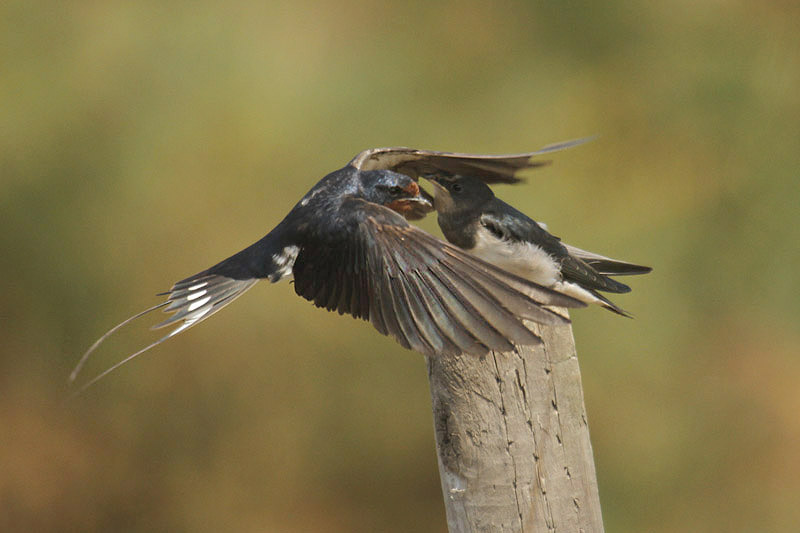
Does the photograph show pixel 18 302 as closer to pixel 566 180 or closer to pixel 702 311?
pixel 566 180

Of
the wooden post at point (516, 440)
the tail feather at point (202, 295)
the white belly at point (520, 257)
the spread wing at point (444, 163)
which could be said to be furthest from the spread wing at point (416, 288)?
the white belly at point (520, 257)

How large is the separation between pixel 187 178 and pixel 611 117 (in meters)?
2.86

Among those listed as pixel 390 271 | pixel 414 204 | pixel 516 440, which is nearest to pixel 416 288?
pixel 390 271

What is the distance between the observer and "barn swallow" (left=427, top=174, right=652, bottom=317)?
9.89 feet

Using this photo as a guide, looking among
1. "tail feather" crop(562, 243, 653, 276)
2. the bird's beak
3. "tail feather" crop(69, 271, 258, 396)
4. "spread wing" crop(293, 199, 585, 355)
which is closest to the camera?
"spread wing" crop(293, 199, 585, 355)

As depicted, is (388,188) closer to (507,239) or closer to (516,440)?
(507,239)

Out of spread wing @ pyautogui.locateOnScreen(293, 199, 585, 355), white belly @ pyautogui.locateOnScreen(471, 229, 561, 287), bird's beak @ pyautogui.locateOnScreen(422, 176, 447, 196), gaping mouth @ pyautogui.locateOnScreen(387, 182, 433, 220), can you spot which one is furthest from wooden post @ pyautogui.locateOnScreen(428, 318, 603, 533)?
bird's beak @ pyautogui.locateOnScreen(422, 176, 447, 196)

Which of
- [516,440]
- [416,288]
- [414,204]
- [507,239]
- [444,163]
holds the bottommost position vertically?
[516,440]

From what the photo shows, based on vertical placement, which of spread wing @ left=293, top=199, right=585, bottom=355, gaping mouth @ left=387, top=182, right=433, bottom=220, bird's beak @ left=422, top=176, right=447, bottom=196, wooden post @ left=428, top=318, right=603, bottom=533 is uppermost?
bird's beak @ left=422, top=176, right=447, bottom=196

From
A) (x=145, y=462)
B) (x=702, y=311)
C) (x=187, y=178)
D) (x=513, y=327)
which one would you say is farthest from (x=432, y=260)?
(x=702, y=311)

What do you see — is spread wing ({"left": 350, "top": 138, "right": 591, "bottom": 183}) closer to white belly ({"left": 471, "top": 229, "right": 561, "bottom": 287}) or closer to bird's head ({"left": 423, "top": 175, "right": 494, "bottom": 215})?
bird's head ({"left": 423, "top": 175, "right": 494, "bottom": 215})

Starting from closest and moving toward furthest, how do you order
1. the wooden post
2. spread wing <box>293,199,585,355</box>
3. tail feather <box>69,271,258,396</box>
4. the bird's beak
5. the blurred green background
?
spread wing <box>293,199,585,355</box>, the wooden post, tail feather <box>69,271,258,396</box>, the bird's beak, the blurred green background

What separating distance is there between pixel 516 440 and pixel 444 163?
3.68ft

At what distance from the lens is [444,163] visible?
10.2ft
